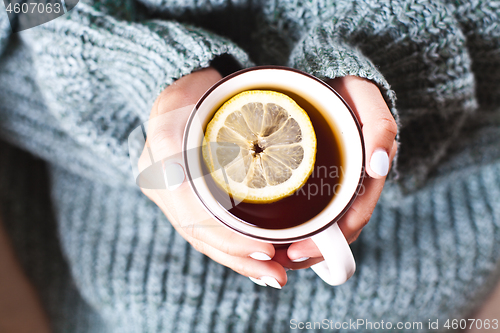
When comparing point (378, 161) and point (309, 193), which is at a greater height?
point (378, 161)

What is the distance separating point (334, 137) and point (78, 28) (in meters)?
0.54

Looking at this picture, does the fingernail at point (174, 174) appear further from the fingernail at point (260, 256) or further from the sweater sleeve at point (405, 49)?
the sweater sleeve at point (405, 49)

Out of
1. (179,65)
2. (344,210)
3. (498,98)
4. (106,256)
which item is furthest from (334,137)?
(106,256)

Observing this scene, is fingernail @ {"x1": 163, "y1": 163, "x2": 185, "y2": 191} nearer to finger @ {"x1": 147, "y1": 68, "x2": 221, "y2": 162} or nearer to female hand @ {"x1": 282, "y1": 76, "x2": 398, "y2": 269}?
finger @ {"x1": 147, "y1": 68, "x2": 221, "y2": 162}

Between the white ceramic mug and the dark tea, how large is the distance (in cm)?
2

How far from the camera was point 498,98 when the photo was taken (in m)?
0.80

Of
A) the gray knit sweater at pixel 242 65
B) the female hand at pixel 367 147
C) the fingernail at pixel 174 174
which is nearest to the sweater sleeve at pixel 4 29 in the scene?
the gray knit sweater at pixel 242 65

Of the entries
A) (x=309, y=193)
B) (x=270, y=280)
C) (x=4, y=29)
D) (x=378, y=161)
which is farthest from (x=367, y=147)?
(x=4, y=29)

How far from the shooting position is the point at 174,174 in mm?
490

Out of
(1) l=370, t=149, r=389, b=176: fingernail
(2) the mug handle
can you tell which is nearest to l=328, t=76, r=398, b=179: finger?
(1) l=370, t=149, r=389, b=176: fingernail

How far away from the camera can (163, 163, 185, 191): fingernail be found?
1.60 ft

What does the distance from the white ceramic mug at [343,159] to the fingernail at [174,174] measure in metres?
0.02

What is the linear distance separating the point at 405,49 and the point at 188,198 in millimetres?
498

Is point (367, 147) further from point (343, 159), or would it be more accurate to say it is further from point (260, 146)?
point (260, 146)
